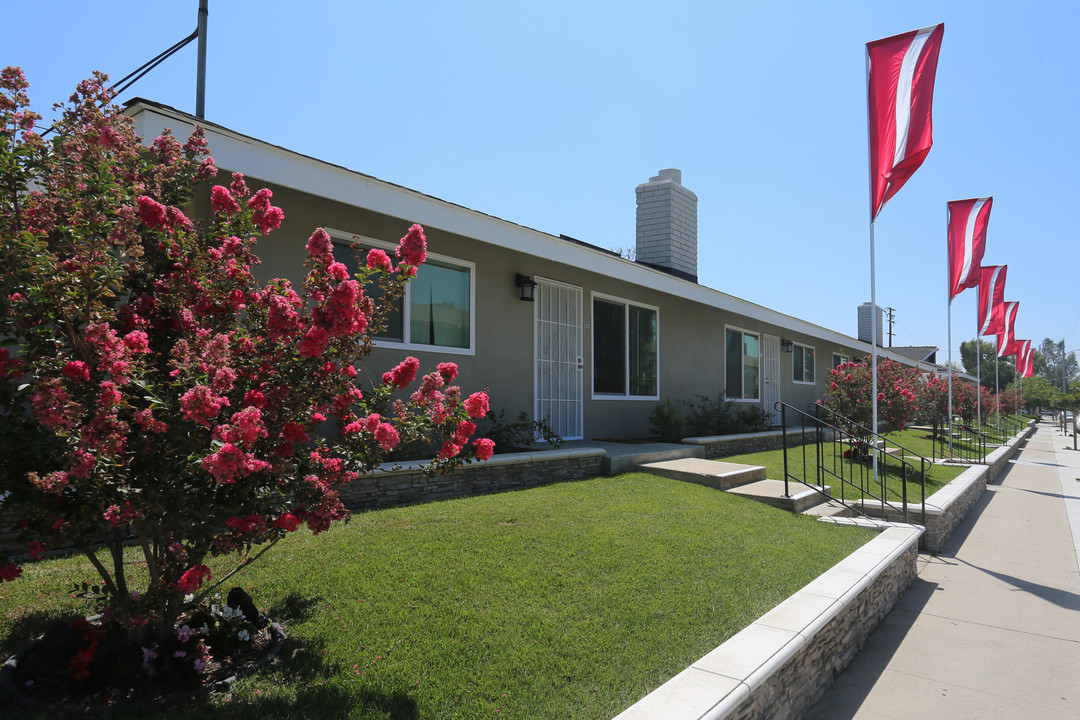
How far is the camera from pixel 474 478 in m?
6.55

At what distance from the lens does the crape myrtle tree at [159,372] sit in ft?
7.40

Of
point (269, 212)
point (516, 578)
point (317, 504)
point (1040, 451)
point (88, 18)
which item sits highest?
point (88, 18)

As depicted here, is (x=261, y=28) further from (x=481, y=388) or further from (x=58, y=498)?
(x=58, y=498)

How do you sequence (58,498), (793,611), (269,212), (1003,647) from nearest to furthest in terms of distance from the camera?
(58,498), (269,212), (793,611), (1003,647)

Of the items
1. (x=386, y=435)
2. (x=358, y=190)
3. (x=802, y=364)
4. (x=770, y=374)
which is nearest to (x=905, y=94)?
(x=358, y=190)

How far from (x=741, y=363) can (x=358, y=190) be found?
37.3ft

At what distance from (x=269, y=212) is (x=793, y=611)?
3.54m

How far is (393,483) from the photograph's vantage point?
585 cm

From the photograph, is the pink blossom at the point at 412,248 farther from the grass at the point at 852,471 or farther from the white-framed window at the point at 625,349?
the white-framed window at the point at 625,349

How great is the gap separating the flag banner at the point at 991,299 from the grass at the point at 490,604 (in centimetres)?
1400

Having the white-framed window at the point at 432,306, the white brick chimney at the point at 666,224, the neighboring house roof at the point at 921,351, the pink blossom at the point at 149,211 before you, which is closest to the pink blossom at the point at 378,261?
the pink blossom at the point at 149,211

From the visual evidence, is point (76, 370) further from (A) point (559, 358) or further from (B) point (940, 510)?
(B) point (940, 510)

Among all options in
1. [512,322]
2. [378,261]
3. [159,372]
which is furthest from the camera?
[512,322]

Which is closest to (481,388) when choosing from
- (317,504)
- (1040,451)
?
(317,504)
